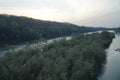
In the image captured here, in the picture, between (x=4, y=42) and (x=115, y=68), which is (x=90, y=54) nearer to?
(x=115, y=68)

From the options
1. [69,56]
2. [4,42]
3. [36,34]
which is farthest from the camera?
[36,34]

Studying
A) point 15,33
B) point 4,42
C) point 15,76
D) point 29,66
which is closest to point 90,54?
point 29,66

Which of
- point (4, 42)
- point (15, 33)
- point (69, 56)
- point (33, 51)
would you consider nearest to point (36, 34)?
point (15, 33)

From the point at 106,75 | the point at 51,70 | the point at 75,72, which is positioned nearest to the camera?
the point at 51,70

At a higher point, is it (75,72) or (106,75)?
(75,72)

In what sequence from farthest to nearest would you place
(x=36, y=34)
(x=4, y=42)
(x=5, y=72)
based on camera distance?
(x=36, y=34) → (x=4, y=42) → (x=5, y=72)

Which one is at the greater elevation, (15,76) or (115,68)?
(15,76)

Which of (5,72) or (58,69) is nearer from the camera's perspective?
(5,72)

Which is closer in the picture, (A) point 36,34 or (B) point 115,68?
(B) point 115,68

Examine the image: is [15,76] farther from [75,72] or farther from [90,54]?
[90,54]
